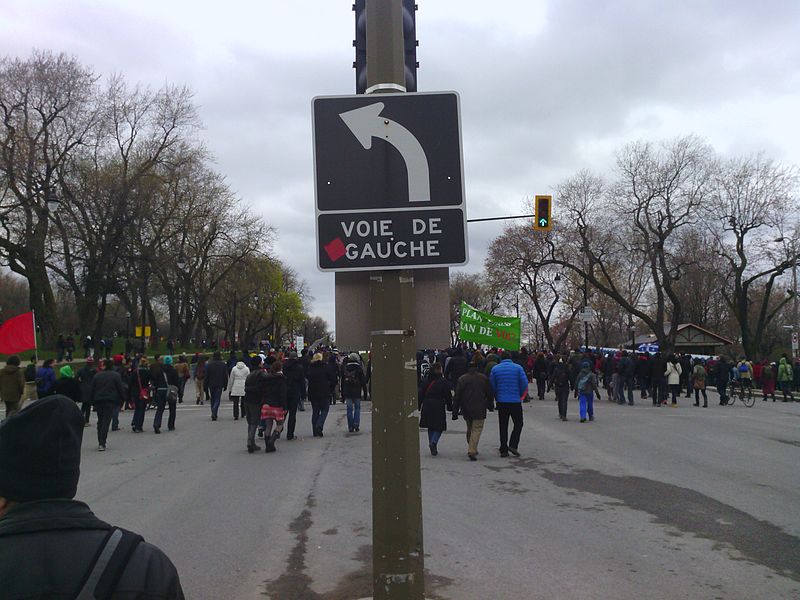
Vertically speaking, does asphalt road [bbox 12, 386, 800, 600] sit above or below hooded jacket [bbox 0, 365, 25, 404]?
below

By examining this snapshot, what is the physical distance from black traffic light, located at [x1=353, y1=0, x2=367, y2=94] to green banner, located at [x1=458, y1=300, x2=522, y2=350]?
23.5 meters

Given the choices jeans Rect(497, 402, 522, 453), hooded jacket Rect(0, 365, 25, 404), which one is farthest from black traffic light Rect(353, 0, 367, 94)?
hooded jacket Rect(0, 365, 25, 404)

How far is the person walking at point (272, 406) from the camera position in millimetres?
13578

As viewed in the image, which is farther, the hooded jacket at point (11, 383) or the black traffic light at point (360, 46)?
the hooded jacket at point (11, 383)

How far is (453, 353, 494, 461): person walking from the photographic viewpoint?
41.2 ft

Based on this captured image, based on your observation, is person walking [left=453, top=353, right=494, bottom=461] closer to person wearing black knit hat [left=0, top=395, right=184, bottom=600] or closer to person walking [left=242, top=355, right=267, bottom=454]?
person walking [left=242, top=355, right=267, bottom=454]

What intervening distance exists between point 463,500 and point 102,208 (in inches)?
1357

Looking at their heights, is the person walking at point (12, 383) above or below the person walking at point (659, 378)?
above

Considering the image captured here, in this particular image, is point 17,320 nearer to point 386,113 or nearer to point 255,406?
point 255,406

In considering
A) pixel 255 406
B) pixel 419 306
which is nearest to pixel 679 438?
pixel 255 406

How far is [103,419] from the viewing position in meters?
14.4

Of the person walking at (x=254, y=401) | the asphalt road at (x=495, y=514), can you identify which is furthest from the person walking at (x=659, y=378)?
the person walking at (x=254, y=401)

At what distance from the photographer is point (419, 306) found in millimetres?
4043

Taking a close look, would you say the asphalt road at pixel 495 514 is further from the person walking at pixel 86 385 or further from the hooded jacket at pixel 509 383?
the person walking at pixel 86 385
